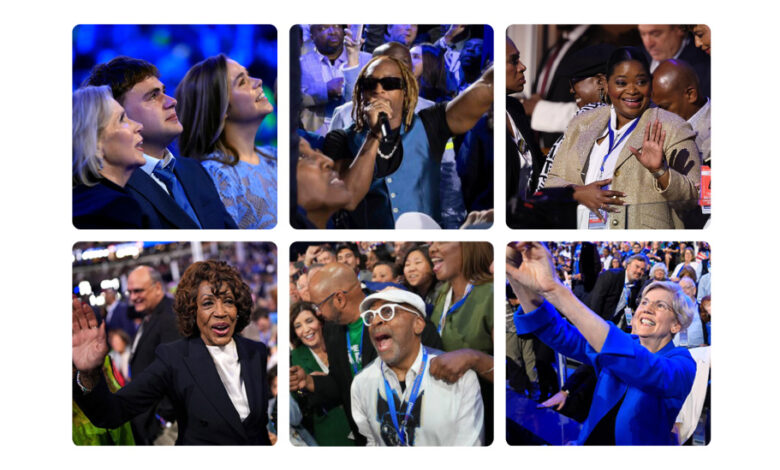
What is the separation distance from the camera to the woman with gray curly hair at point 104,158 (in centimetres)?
309

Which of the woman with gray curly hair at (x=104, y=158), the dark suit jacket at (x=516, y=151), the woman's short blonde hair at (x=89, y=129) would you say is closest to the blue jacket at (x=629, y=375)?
the dark suit jacket at (x=516, y=151)

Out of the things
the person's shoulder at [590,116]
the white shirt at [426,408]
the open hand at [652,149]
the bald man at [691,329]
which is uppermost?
the person's shoulder at [590,116]

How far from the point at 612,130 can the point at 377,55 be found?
827mm

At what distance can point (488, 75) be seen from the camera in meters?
3.13

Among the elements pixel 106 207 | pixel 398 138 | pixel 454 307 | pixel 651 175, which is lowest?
pixel 454 307

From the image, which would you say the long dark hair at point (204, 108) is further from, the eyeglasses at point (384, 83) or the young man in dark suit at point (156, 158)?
the eyeglasses at point (384, 83)

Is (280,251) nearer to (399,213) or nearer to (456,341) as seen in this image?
(399,213)

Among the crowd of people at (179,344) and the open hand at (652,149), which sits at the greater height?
the open hand at (652,149)

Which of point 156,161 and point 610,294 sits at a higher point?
point 156,161

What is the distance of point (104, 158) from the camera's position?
3.08 meters

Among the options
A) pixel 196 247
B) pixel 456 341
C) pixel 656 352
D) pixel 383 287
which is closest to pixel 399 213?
pixel 383 287

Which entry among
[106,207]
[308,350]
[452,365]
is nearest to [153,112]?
[106,207]

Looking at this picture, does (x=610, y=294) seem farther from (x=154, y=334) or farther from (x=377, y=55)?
(x=154, y=334)
